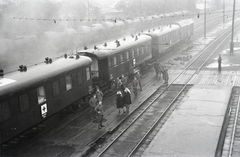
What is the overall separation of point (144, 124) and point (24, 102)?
5.25 m

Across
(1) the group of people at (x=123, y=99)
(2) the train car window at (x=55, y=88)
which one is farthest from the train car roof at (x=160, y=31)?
(2) the train car window at (x=55, y=88)

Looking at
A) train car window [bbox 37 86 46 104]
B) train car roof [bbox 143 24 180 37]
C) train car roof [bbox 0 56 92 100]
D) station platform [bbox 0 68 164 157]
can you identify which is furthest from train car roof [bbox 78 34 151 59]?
train car window [bbox 37 86 46 104]

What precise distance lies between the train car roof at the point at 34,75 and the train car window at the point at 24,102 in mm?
297

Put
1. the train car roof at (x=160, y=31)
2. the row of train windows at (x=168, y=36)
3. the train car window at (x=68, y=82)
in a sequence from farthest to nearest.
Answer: the row of train windows at (x=168, y=36), the train car roof at (x=160, y=31), the train car window at (x=68, y=82)

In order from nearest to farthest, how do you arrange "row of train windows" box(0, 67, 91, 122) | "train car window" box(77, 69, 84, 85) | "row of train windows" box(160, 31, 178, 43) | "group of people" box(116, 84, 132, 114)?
"row of train windows" box(0, 67, 91, 122), "group of people" box(116, 84, 132, 114), "train car window" box(77, 69, 84, 85), "row of train windows" box(160, 31, 178, 43)

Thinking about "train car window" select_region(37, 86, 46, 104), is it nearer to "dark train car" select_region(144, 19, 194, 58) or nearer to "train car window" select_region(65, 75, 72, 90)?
"train car window" select_region(65, 75, 72, 90)

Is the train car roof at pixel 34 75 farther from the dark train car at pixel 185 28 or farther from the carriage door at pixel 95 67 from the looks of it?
the dark train car at pixel 185 28

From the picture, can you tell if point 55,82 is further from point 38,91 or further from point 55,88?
point 38,91

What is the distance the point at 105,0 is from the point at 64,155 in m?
87.5

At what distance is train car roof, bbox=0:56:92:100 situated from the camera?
10633 millimetres

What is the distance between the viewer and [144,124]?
44.1ft

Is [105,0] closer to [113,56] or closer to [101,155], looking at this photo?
[113,56]

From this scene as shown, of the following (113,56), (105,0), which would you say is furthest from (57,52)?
(105,0)

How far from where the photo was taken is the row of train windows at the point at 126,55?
18.8m
